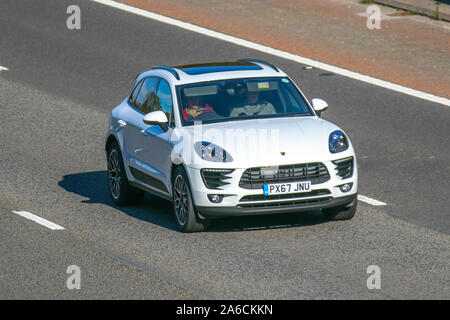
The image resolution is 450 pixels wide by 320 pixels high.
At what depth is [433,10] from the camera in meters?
25.5

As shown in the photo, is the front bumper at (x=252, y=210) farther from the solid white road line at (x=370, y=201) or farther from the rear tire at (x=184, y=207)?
the solid white road line at (x=370, y=201)

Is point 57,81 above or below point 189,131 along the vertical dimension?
below

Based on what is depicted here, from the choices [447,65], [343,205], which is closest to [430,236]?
[343,205]

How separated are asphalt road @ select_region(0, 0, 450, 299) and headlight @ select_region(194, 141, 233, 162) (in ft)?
2.93

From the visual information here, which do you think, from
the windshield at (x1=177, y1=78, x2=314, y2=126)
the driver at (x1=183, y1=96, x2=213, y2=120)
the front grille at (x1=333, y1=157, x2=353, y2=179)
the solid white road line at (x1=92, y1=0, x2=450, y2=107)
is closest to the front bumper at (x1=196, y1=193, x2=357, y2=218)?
the front grille at (x1=333, y1=157, x2=353, y2=179)

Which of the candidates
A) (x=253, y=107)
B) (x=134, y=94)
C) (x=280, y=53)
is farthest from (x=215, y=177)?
(x=280, y=53)

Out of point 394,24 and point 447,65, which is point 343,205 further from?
point 394,24

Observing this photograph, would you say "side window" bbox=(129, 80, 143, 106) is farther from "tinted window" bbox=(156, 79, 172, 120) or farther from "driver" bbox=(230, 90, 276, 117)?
"driver" bbox=(230, 90, 276, 117)

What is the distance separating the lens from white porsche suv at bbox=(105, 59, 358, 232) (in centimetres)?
1301

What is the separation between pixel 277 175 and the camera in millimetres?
12984

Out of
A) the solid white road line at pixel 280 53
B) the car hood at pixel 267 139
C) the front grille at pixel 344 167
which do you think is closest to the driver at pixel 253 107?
the car hood at pixel 267 139

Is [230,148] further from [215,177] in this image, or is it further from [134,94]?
[134,94]
